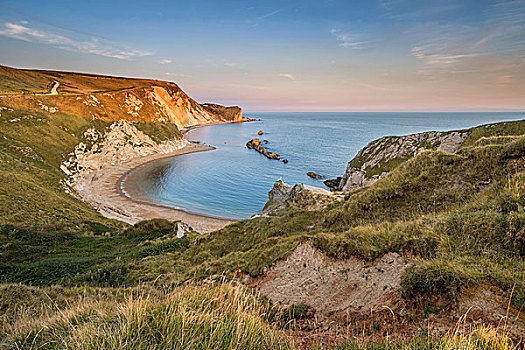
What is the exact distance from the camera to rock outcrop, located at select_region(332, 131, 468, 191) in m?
31.6

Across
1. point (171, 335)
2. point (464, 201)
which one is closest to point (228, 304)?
point (171, 335)

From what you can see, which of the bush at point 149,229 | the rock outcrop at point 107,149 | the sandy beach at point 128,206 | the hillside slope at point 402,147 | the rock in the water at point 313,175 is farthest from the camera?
the rock in the water at point 313,175

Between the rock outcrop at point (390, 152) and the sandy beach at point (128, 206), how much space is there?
21.9 metres

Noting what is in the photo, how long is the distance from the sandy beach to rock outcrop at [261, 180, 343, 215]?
11.8 m

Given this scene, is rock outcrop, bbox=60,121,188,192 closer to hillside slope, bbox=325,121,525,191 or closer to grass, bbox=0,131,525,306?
grass, bbox=0,131,525,306

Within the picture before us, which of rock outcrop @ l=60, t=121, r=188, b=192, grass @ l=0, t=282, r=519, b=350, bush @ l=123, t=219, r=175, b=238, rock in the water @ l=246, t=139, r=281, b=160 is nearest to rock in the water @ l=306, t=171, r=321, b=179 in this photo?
rock in the water @ l=246, t=139, r=281, b=160

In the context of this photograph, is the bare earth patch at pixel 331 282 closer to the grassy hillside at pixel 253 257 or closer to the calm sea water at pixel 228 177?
the grassy hillside at pixel 253 257

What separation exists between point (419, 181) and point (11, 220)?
30249 millimetres

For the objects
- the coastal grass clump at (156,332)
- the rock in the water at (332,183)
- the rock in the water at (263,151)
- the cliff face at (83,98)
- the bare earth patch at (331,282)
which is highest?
the cliff face at (83,98)

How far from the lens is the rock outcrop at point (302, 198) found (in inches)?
853

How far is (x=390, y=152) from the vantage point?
1485 inches

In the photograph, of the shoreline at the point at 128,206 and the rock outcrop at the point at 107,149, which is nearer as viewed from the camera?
the shoreline at the point at 128,206

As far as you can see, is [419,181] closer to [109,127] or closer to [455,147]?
[455,147]

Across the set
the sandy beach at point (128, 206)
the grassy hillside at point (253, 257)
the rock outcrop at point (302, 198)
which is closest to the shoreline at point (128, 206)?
the sandy beach at point (128, 206)
